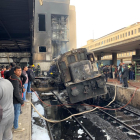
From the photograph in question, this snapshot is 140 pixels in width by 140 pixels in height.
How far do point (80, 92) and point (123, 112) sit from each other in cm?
255

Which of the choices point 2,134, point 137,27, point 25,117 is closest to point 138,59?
point 25,117

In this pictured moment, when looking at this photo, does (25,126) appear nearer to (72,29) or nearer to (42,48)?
(42,48)

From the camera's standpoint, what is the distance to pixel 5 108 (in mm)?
2631

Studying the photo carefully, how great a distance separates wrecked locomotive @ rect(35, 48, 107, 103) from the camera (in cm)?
792

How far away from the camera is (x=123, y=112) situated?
784 cm

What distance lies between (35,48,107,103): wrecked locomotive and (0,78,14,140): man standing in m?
5.07

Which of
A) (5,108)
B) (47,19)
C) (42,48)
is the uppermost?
(47,19)

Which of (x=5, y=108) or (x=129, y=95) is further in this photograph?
(x=129, y=95)

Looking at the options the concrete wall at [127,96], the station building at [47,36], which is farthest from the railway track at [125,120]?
the station building at [47,36]

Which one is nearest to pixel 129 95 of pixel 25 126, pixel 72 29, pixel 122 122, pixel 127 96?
pixel 127 96

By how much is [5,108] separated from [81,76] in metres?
5.91

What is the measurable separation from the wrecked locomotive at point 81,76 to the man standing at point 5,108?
5070 mm

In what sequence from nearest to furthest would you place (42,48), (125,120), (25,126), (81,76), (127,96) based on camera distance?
(25,126) → (125,120) → (81,76) → (127,96) → (42,48)

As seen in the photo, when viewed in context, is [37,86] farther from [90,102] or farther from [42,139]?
[42,139]
